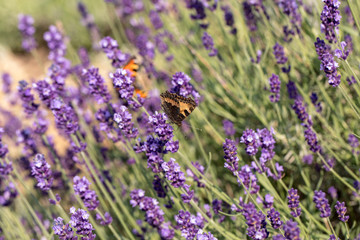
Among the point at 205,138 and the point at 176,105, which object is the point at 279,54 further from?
the point at 205,138

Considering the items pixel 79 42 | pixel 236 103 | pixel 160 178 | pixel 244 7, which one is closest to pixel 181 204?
pixel 160 178

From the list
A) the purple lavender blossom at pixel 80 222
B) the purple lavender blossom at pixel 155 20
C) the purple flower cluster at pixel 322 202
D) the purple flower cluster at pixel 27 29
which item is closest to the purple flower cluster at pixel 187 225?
the purple lavender blossom at pixel 80 222

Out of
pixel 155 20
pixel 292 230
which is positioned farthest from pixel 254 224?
pixel 155 20

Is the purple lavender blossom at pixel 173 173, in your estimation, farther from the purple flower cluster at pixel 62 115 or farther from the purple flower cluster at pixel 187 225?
the purple flower cluster at pixel 62 115

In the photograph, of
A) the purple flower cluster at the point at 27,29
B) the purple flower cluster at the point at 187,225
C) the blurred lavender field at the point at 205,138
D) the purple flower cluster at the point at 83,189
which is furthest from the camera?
the purple flower cluster at the point at 27,29

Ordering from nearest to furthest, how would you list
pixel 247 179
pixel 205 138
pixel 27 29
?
pixel 247 179 < pixel 205 138 < pixel 27 29

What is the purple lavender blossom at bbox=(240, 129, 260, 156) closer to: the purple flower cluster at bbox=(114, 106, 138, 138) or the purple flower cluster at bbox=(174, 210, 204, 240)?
the purple flower cluster at bbox=(174, 210, 204, 240)

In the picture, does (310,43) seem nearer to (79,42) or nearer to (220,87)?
(220,87)
